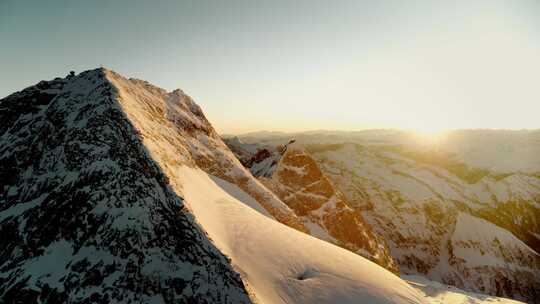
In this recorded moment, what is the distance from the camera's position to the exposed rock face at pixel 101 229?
12.8 metres

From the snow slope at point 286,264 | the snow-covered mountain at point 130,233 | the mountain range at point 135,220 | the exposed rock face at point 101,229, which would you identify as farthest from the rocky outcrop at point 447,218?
the exposed rock face at point 101,229

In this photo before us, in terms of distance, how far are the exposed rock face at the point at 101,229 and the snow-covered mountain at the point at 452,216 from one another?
3383 inches

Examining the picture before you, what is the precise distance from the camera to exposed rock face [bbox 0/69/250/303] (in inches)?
506

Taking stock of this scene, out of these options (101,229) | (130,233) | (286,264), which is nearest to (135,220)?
(130,233)

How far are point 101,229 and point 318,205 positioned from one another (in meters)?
39.9

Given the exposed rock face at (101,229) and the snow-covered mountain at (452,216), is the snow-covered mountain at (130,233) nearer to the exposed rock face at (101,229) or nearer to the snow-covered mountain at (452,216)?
the exposed rock face at (101,229)

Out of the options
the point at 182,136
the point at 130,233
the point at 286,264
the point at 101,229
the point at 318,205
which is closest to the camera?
the point at 130,233

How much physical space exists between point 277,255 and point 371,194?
9687cm

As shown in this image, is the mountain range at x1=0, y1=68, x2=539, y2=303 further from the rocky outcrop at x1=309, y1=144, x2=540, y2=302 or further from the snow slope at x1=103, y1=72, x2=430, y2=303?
the rocky outcrop at x1=309, y1=144, x2=540, y2=302

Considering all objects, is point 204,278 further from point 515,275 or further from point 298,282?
point 515,275

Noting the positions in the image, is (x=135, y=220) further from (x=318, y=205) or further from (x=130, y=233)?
(x=318, y=205)

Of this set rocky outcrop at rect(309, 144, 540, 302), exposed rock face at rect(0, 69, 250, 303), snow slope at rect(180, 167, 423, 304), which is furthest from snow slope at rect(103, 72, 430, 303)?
rocky outcrop at rect(309, 144, 540, 302)

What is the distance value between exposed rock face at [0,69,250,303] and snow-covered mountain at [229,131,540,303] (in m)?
85.9

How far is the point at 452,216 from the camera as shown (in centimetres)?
10394
